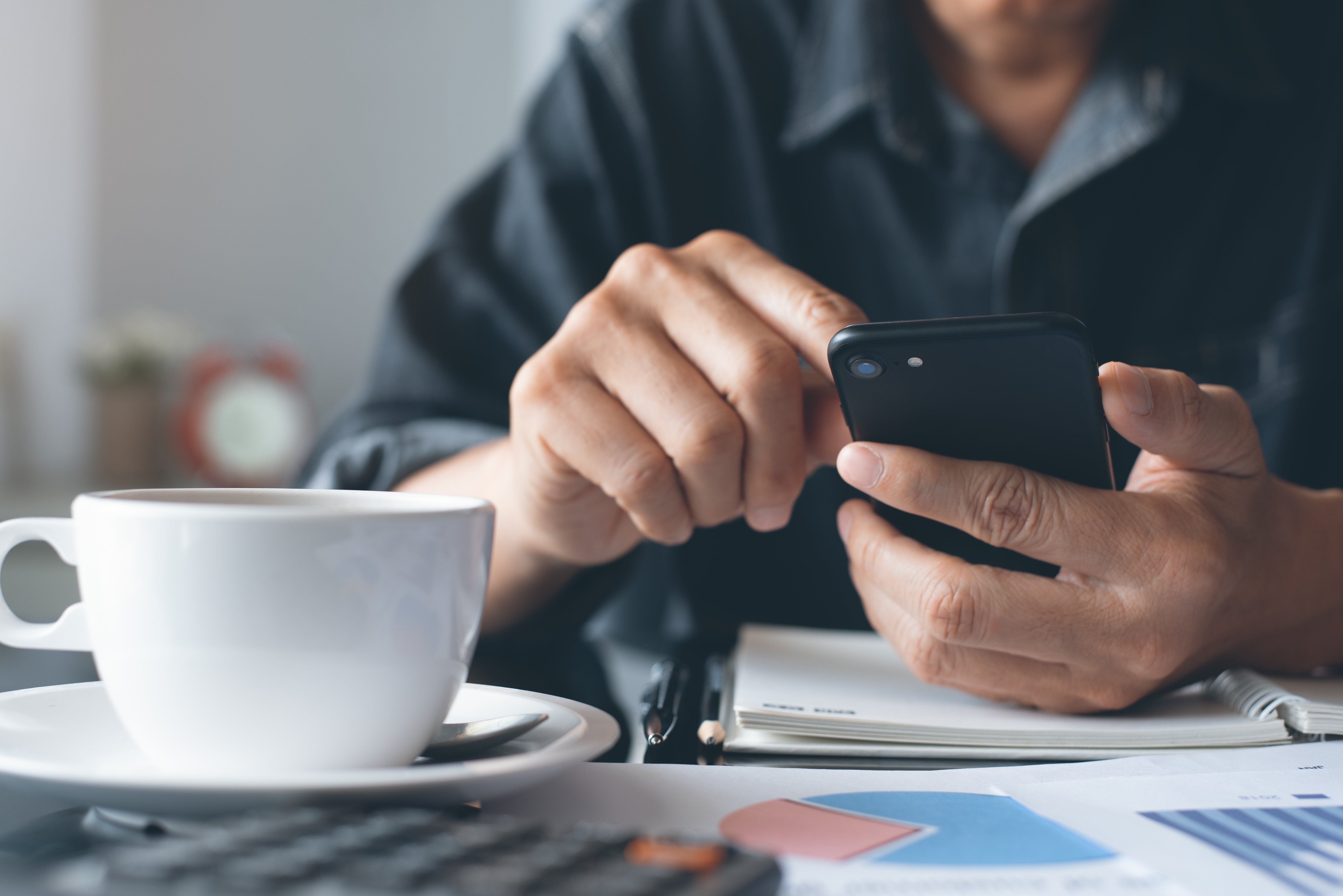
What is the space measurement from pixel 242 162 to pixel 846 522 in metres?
2.16

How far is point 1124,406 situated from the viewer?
16.9 inches

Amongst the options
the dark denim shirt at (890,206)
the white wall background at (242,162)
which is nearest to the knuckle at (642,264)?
the dark denim shirt at (890,206)

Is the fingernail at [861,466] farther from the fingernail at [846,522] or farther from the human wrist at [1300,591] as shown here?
the human wrist at [1300,591]

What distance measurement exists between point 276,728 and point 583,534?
1.09 feet

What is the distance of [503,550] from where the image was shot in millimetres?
691

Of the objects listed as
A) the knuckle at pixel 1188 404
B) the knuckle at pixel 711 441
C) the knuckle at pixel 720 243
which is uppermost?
the knuckle at pixel 720 243

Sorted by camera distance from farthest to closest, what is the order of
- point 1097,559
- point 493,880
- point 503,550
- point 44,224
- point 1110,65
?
point 44,224 < point 1110,65 < point 503,550 < point 1097,559 < point 493,880

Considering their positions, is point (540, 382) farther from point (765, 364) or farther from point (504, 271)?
point (504, 271)

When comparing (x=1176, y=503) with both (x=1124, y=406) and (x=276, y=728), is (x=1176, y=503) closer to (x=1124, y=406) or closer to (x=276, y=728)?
(x=1124, y=406)

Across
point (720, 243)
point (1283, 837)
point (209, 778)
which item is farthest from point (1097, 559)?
point (209, 778)

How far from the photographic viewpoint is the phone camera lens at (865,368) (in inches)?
16.5

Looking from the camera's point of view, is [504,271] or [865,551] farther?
[504,271]

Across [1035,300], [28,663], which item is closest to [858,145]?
[1035,300]

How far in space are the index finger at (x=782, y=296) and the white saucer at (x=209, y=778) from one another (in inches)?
8.6
